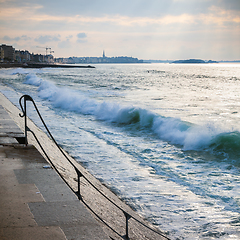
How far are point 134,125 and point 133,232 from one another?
10322mm

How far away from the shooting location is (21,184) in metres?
3.78

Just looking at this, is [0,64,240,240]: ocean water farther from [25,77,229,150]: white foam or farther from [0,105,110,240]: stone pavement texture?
[0,105,110,240]: stone pavement texture

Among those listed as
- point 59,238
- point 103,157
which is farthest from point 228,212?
point 103,157

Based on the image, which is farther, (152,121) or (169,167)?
(152,121)

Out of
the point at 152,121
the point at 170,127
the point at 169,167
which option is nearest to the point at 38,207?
the point at 169,167

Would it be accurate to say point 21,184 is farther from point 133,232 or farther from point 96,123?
point 96,123

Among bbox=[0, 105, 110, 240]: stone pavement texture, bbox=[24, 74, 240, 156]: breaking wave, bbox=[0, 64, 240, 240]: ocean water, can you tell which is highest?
bbox=[0, 105, 110, 240]: stone pavement texture

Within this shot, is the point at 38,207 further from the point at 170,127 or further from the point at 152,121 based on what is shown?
the point at 152,121

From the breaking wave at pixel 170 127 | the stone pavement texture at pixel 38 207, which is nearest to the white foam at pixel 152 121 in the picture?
the breaking wave at pixel 170 127

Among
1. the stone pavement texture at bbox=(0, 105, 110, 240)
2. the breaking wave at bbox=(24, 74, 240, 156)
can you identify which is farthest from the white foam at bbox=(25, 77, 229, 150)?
the stone pavement texture at bbox=(0, 105, 110, 240)

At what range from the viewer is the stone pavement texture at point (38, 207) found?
266cm

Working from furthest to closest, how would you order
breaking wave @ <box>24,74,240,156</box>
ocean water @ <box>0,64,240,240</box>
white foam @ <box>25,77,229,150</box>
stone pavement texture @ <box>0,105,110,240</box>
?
1. white foam @ <box>25,77,229,150</box>
2. breaking wave @ <box>24,74,240,156</box>
3. ocean water @ <box>0,64,240,240</box>
4. stone pavement texture @ <box>0,105,110,240</box>

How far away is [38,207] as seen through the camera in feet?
10.4

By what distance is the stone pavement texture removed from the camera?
266 cm
